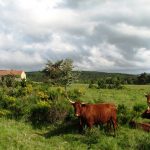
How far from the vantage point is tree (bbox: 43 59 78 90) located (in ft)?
174

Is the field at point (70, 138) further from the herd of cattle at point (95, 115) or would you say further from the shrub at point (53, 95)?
the shrub at point (53, 95)

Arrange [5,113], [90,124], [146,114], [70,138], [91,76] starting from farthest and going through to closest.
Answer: [91,76], [5,113], [146,114], [90,124], [70,138]

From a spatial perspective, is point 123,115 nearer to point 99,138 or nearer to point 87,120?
point 87,120

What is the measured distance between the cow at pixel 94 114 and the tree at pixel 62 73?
35481 mm

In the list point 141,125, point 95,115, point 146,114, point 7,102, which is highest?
point 7,102

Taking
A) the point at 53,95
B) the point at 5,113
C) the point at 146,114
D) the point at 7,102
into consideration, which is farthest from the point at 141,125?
the point at 7,102

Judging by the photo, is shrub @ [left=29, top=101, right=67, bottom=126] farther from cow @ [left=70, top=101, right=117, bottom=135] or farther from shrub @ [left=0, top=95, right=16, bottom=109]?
cow @ [left=70, top=101, right=117, bottom=135]

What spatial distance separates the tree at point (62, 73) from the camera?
5309 centimetres

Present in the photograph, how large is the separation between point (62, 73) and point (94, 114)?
134 feet

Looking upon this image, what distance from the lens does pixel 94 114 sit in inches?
596

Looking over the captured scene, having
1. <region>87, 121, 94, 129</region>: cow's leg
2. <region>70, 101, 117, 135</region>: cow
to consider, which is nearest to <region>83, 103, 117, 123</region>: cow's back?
<region>70, 101, 117, 135</region>: cow

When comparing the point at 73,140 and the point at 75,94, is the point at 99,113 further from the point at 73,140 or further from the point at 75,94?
the point at 75,94

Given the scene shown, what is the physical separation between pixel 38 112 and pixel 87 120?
4026 millimetres

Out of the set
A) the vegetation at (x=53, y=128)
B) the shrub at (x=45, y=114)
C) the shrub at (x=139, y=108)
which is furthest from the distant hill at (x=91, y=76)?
the shrub at (x=45, y=114)
